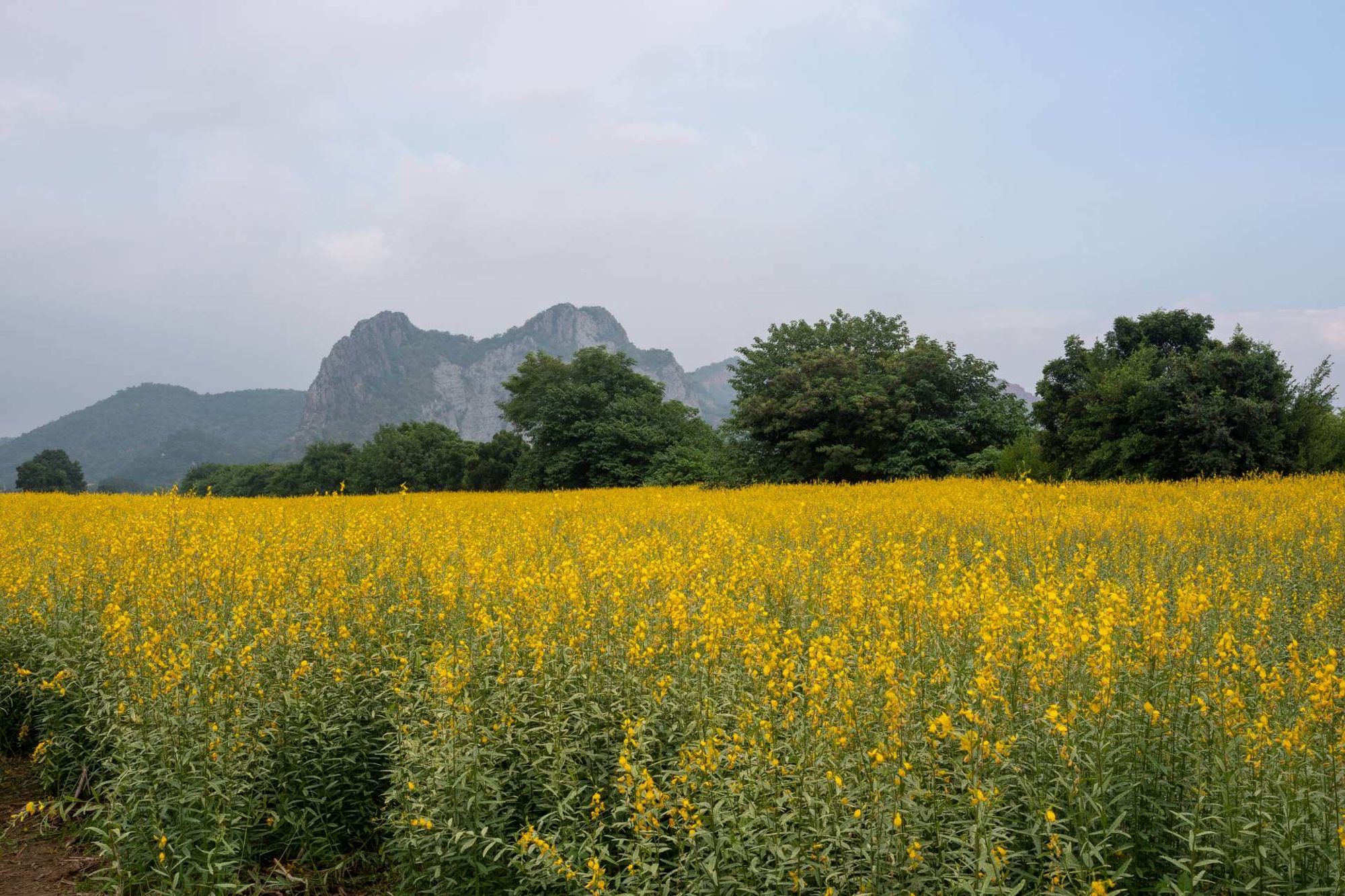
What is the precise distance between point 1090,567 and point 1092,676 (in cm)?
89

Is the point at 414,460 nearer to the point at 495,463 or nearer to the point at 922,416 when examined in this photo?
the point at 495,463

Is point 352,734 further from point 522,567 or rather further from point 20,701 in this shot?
point 20,701

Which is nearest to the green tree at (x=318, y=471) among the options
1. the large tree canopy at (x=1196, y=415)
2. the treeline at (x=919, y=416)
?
the treeline at (x=919, y=416)

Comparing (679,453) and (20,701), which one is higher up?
(679,453)

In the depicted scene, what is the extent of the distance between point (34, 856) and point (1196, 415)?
80.5 ft

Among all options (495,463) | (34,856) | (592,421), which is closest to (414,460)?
(495,463)

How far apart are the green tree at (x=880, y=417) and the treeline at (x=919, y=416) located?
7cm

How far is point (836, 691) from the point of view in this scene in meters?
3.79

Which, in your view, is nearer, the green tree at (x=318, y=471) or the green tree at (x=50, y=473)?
the green tree at (x=318, y=471)

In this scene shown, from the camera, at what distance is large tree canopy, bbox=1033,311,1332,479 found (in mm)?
20562

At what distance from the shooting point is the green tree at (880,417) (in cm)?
2792

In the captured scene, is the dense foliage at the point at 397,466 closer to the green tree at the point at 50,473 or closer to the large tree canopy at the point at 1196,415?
the green tree at the point at 50,473

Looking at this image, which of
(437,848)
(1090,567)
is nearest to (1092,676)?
(1090,567)

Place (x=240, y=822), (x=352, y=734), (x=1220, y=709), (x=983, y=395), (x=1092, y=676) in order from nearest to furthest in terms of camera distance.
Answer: (x=1220, y=709) < (x=1092, y=676) < (x=240, y=822) < (x=352, y=734) < (x=983, y=395)
